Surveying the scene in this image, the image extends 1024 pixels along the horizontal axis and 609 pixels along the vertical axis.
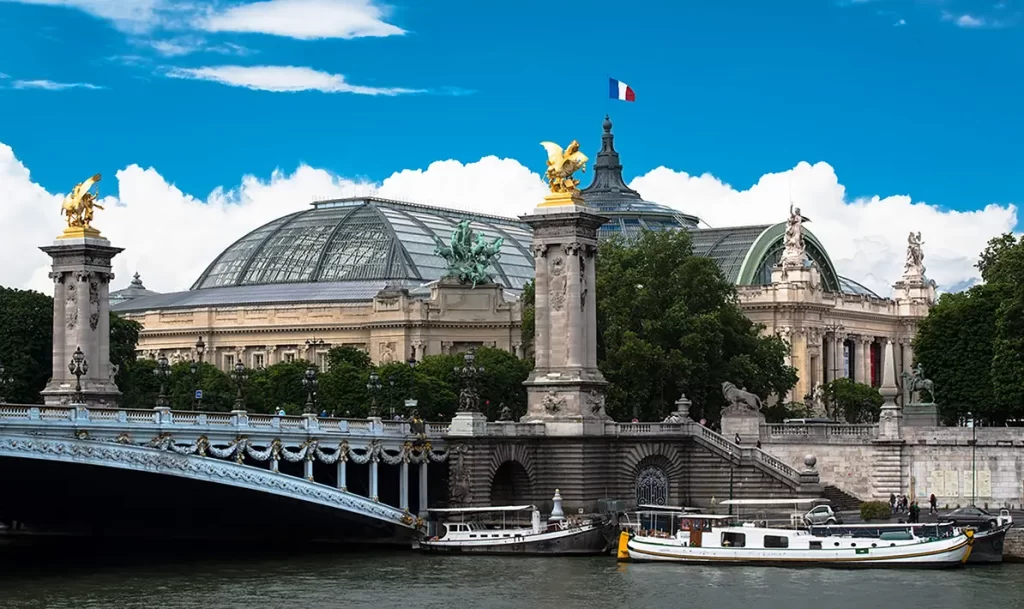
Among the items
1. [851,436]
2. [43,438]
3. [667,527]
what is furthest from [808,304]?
[43,438]

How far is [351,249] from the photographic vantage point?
176000 mm

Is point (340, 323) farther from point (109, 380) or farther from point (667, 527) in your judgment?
point (667, 527)

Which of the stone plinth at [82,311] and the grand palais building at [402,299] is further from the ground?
the grand palais building at [402,299]

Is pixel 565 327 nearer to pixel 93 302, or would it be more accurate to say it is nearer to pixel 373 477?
pixel 373 477

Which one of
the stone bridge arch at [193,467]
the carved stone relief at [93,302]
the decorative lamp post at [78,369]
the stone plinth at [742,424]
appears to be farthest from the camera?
the carved stone relief at [93,302]

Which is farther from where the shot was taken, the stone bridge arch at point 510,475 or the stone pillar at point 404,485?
the stone bridge arch at point 510,475

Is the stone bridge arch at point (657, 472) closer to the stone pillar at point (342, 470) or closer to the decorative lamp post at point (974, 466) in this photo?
the decorative lamp post at point (974, 466)

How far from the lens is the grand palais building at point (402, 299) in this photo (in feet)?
512

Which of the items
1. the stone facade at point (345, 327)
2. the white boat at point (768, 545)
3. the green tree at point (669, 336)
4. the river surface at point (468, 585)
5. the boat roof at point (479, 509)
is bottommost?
the river surface at point (468, 585)

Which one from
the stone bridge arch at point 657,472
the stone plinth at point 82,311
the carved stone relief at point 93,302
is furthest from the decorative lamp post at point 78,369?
the stone bridge arch at point 657,472

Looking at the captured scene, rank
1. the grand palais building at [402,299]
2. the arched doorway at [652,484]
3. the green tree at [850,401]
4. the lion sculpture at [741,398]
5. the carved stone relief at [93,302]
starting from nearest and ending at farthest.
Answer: the arched doorway at [652,484], the lion sculpture at [741,398], the carved stone relief at [93,302], the green tree at [850,401], the grand palais building at [402,299]

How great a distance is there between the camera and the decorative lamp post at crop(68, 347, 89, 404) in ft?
→ 289

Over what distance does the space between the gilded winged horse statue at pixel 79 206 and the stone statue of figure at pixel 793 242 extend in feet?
256

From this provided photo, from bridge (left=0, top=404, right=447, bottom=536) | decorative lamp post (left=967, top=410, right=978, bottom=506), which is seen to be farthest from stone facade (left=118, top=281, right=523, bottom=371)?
decorative lamp post (left=967, top=410, right=978, bottom=506)
